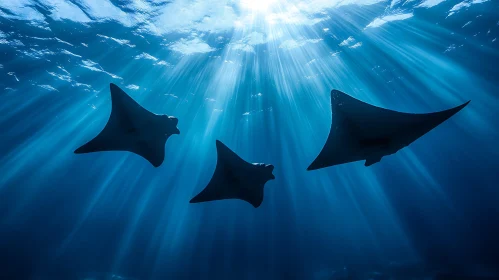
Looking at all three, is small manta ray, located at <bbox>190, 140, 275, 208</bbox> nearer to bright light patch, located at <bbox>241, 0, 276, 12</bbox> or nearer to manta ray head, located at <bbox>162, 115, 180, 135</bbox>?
manta ray head, located at <bbox>162, 115, 180, 135</bbox>

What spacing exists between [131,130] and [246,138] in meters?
17.9

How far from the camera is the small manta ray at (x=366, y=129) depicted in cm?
462

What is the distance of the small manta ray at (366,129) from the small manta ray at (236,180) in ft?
5.29

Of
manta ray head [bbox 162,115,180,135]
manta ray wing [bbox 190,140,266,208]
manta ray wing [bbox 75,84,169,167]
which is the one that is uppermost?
manta ray head [bbox 162,115,180,135]

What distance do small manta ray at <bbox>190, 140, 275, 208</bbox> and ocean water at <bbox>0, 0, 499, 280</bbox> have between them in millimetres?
9058

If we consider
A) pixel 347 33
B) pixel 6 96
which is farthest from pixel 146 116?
pixel 6 96

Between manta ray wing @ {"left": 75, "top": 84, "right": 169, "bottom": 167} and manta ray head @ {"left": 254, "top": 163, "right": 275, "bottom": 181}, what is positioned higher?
manta ray wing @ {"left": 75, "top": 84, "right": 169, "bottom": 167}

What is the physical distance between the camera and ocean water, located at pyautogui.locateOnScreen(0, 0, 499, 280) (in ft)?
43.2

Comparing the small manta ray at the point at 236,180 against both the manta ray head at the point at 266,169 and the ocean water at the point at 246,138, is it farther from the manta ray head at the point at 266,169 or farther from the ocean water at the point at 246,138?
the ocean water at the point at 246,138

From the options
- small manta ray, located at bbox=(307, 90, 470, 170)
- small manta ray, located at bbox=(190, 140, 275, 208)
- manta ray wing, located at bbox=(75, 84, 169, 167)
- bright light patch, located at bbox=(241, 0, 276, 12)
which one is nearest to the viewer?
small manta ray, located at bbox=(307, 90, 470, 170)

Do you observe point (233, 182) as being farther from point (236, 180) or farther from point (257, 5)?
point (257, 5)

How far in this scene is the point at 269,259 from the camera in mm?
24078

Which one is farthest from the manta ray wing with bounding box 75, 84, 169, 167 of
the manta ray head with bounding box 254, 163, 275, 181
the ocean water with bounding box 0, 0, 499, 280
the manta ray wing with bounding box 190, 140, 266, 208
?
the ocean water with bounding box 0, 0, 499, 280

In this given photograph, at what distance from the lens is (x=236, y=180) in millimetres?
6477
